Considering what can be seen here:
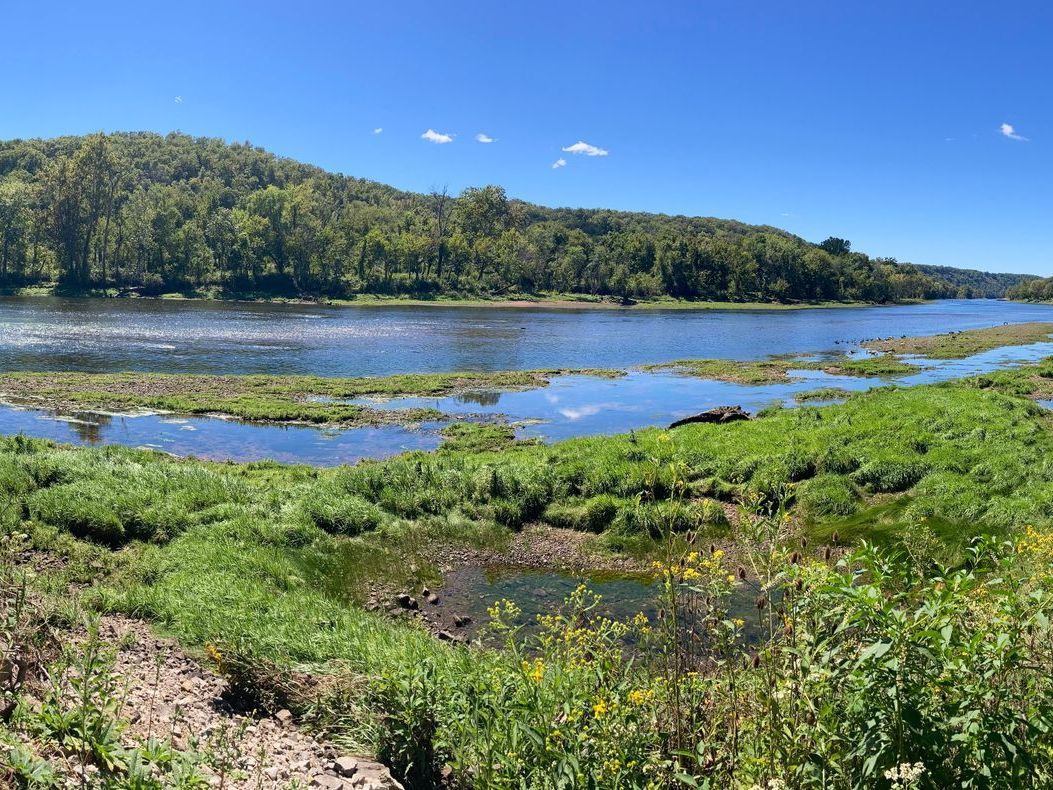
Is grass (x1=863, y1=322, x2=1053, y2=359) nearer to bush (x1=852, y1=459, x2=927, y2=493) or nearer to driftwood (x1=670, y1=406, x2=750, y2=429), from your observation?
driftwood (x1=670, y1=406, x2=750, y2=429)

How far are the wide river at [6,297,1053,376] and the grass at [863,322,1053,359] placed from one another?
555 centimetres

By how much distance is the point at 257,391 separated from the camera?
38.8m

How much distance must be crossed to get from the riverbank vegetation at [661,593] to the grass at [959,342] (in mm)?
47741

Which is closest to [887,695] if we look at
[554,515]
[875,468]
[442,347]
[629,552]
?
[629,552]

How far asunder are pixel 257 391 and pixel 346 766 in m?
35.8

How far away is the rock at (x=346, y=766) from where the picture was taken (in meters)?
6.06

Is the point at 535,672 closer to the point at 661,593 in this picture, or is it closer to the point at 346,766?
the point at 346,766

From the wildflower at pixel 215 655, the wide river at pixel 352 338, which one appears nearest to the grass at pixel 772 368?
the wide river at pixel 352 338

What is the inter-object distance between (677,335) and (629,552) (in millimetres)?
72665

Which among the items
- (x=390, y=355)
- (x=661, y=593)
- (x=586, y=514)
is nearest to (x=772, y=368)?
(x=390, y=355)

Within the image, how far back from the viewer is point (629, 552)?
50.4ft

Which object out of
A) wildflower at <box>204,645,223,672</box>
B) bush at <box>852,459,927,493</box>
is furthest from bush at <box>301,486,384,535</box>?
bush at <box>852,459,927,493</box>

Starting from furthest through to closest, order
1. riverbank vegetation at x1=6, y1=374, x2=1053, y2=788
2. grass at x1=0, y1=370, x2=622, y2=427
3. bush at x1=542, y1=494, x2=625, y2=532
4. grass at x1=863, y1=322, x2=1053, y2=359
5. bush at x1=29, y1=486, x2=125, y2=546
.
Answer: grass at x1=863, y1=322, x2=1053, y2=359, grass at x1=0, y1=370, x2=622, y2=427, bush at x1=542, y1=494, x2=625, y2=532, bush at x1=29, y1=486, x2=125, y2=546, riverbank vegetation at x1=6, y1=374, x2=1053, y2=788

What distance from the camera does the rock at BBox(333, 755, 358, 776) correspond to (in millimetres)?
6062
